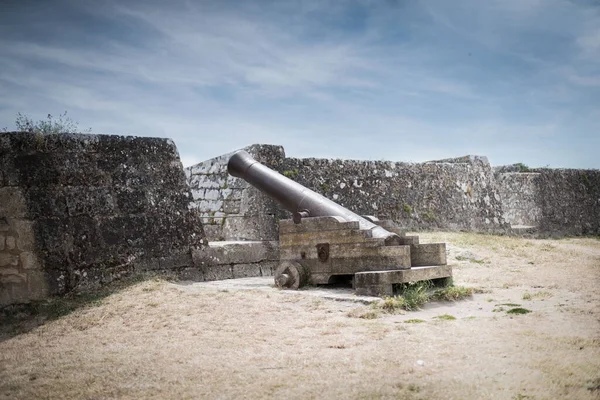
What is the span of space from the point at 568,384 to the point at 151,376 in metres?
2.92

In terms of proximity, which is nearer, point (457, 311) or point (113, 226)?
point (457, 311)

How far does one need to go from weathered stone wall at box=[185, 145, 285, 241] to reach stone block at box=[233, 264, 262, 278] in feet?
3.47

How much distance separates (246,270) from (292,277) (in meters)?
2.11

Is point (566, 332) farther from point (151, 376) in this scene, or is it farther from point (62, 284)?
point (62, 284)

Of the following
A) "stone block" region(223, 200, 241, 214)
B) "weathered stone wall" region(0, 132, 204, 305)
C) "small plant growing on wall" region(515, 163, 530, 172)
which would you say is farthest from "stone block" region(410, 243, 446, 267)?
"small plant growing on wall" region(515, 163, 530, 172)

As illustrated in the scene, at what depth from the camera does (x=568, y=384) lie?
4320mm

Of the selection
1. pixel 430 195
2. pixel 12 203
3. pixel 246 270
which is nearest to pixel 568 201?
pixel 430 195

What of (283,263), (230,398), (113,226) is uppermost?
(113,226)

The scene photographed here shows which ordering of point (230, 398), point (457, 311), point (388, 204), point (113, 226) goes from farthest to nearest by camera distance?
point (388, 204) → point (113, 226) → point (457, 311) → point (230, 398)

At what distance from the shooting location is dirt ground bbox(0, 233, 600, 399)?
4441mm

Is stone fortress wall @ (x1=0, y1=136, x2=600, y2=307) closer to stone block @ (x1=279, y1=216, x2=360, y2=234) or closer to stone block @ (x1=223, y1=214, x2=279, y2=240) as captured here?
stone block @ (x1=223, y1=214, x2=279, y2=240)

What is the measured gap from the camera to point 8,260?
7926mm

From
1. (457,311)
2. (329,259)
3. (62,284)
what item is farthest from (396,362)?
(62,284)

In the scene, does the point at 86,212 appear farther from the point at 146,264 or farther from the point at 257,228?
the point at 257,228
